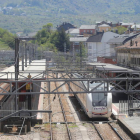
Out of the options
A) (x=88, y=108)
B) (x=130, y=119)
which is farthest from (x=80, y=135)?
(x=130, y=119)

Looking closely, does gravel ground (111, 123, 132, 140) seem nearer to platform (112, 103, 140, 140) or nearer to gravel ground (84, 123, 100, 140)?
platform (112, 103, 140, 140)

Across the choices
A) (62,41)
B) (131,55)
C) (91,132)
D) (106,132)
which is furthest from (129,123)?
(62,41)

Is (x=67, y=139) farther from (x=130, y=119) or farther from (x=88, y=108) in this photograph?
(x=130, y=119)

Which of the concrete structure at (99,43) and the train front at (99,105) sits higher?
the concrete structure at (99,43)

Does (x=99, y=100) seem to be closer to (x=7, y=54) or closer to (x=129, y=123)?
(x=129, y=123)

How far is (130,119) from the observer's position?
1769 centimetres

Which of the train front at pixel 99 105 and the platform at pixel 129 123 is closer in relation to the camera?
the platform at pixel 129 123

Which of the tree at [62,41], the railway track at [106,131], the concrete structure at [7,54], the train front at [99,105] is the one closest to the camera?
the railway track at [106,131]

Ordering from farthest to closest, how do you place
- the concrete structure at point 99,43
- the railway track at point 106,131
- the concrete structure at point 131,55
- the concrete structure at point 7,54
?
the concrete structure at point 99,43 < the concrete structure at point 7,54 < the concrete structure at point 131,55 < the railway track at point 106,131

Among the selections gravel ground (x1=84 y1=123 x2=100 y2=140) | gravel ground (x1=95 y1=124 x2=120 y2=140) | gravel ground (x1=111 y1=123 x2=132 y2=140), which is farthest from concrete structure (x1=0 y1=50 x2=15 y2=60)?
gravel ground (x1=111 y1=123 x2=132 y2=140)

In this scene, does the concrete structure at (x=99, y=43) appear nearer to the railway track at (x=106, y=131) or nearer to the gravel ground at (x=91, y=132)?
the railway track at (x=106, y=131)

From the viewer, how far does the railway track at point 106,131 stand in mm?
14469

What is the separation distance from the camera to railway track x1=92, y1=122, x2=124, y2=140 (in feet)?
47.5

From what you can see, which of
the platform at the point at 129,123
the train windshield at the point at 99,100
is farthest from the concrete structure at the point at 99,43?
the train windshield at the point at 99,100
